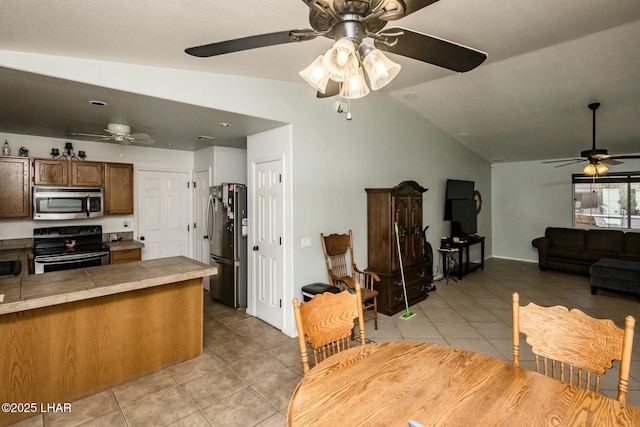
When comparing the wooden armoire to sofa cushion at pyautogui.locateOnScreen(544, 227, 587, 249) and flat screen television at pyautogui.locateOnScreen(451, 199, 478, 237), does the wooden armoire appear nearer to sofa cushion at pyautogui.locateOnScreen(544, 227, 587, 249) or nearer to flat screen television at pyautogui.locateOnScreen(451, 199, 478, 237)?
flat screen television at pyautogui.locateOnScreen(451, 199, 478, 237)

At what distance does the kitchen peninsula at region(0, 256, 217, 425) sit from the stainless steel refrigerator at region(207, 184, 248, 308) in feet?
3.90

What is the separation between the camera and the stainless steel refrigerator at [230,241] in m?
4.28

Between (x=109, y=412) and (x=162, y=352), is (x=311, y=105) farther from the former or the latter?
(x=109, y=412)

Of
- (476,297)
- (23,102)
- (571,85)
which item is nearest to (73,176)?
(23,102)

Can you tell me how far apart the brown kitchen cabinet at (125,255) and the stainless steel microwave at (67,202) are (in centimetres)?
59

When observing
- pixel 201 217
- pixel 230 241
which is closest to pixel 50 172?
pixel 201 217

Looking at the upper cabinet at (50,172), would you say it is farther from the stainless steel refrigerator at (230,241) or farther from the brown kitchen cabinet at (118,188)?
the stainless steel refrigerator at (230,241)

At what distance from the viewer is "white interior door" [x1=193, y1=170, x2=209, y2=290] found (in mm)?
5156

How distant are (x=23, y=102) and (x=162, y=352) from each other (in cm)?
257

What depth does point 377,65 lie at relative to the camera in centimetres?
130

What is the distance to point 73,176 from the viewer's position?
13.5 feet

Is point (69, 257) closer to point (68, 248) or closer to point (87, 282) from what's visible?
point (68, 248)

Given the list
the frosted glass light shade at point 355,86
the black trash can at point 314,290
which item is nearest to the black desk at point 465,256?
the black trash can at point 314,290

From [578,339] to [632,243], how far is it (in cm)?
638
